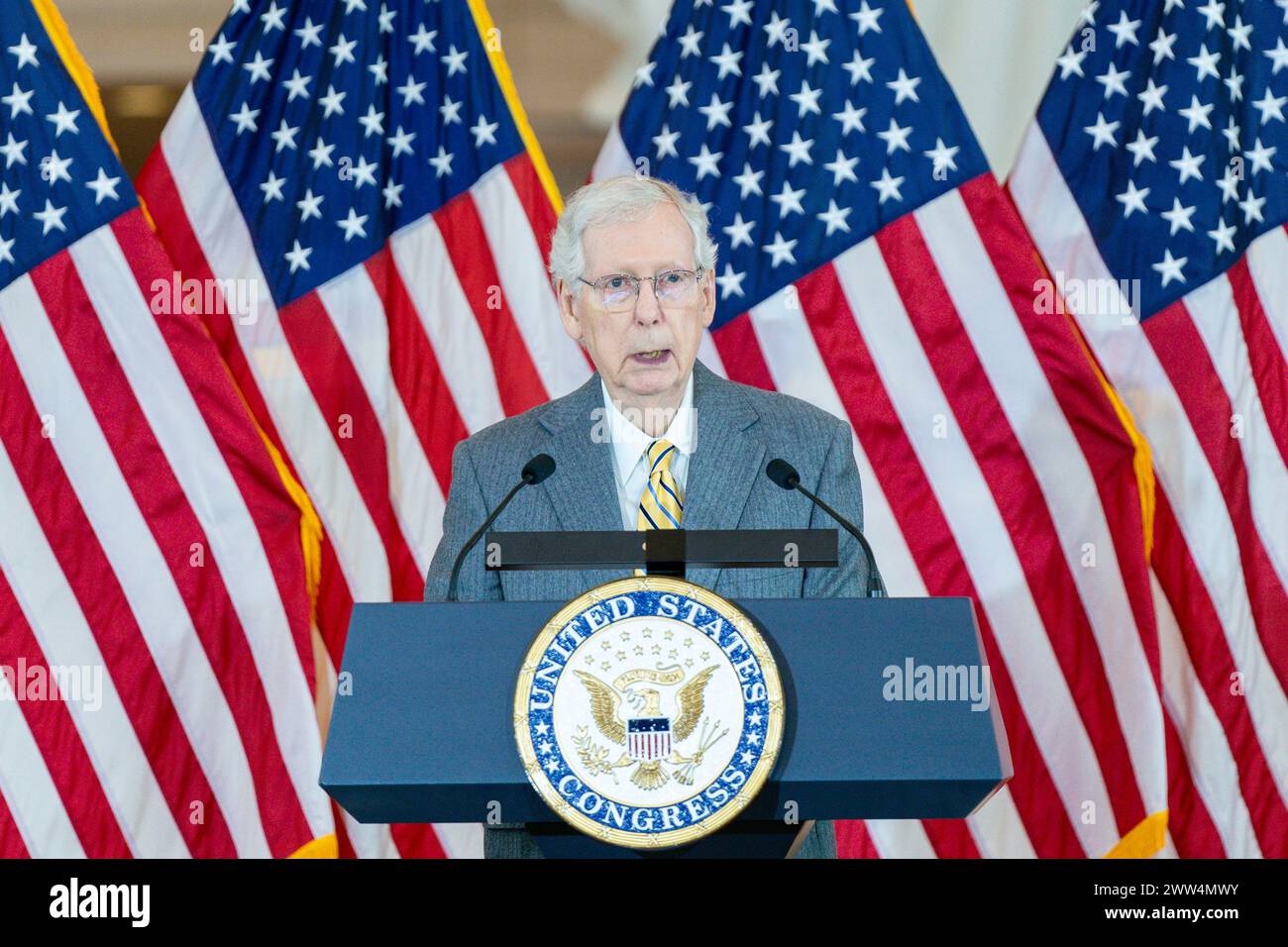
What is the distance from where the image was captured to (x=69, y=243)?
4.32 metres

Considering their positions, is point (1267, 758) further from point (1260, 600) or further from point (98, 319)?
point (98, 319)

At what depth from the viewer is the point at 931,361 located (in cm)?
426

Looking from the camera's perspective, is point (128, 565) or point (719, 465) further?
point (128, 565)

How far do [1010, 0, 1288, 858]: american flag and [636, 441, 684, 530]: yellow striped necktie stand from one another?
2457mm

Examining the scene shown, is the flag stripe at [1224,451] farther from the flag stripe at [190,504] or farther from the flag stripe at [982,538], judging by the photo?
the flag stripe at [190,504]

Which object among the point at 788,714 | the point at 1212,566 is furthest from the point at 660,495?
the point at 1212,566

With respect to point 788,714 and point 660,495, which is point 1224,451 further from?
point 788,714

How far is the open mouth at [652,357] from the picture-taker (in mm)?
2258

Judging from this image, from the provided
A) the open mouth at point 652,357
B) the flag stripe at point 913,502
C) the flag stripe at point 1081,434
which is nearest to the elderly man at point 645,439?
the open mouth at point 652,357

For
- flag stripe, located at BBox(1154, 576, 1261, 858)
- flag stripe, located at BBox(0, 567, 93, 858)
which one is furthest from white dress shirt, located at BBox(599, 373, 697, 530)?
flag stripe, located at BBox(0, 567, 93, 858)

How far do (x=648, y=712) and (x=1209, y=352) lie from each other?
3.20 metres

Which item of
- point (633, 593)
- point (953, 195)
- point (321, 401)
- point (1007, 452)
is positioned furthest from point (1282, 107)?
point (633, 593)

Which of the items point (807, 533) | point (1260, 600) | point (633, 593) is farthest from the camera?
point (1260, 600)

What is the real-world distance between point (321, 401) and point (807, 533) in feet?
9.19
